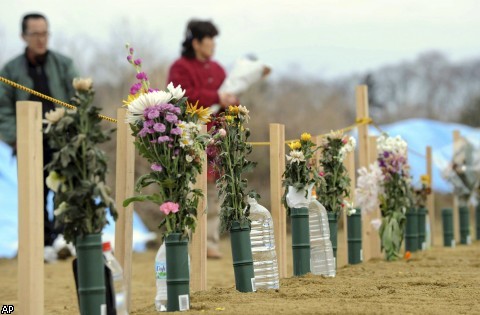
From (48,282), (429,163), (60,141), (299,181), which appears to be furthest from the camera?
(429,163)

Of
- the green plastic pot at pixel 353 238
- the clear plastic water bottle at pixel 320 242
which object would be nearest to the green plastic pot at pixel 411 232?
the green plastic pot at pixel 353 238

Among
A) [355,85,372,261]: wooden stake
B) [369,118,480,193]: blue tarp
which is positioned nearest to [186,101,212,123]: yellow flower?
[355,85,372,261]: wooden stake

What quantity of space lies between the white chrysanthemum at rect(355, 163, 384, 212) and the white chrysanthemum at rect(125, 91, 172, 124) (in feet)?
14.5

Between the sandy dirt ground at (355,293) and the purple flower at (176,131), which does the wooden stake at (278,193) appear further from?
the purple flower at (176,131)

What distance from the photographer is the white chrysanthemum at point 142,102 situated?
5.36 meters

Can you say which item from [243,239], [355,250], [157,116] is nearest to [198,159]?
[157,116]

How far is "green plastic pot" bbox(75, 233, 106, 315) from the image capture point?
15.7 ft

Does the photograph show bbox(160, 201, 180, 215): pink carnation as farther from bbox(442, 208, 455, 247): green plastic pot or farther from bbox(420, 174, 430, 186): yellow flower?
bbox(442, 208, 455, 247): green plastic pot

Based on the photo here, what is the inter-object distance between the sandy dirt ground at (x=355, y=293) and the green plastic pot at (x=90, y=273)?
612 mm

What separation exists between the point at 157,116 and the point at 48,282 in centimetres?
513

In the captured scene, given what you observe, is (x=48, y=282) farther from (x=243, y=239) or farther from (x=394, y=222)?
(x=243, y=239)

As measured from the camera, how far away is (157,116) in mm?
5312

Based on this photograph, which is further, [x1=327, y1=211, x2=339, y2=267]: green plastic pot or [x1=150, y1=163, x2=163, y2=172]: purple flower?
[x1=327, y1=211, x2=339, y2=267]: green plastic pot

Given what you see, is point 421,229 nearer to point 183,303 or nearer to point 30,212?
point 183,303
